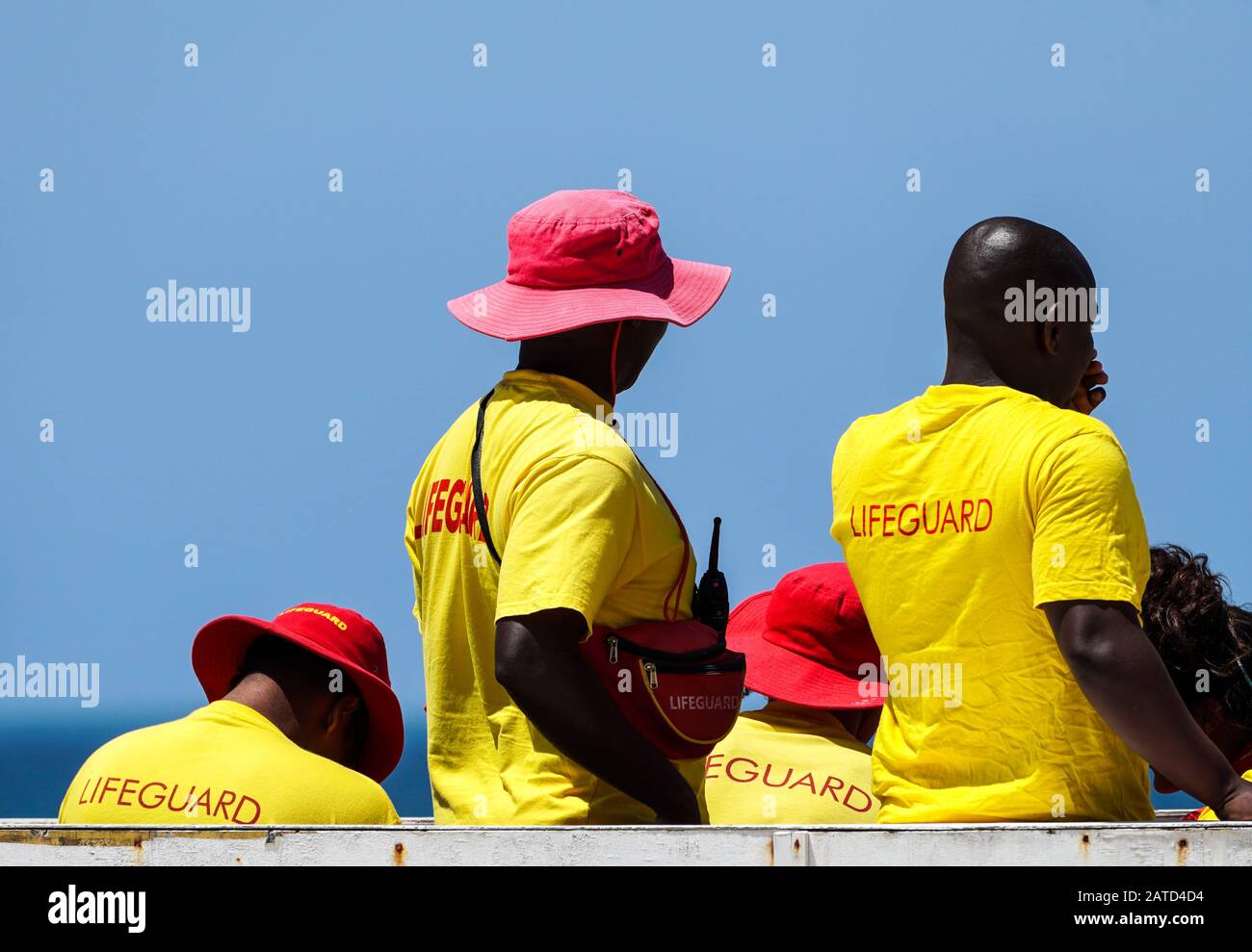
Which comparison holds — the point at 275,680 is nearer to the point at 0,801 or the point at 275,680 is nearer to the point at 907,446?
the point at 907,446

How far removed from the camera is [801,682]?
5887 mm

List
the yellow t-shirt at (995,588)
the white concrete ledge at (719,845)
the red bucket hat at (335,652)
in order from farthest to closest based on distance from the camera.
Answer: the red bucket hat at (335,652) < the yellow t-shirt at (995,588) < the white concrete ledge at (719,845)

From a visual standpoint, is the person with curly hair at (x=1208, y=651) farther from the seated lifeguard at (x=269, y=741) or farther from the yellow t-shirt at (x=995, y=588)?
the seated lifeguard at (x=269, y=741)

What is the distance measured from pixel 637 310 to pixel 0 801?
67623mm

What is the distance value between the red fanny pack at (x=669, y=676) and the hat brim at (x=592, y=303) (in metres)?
0.34

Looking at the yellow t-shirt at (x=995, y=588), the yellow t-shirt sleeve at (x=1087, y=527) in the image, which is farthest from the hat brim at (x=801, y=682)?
the yellow t-shirt sleeve at (x=1087, y=527)

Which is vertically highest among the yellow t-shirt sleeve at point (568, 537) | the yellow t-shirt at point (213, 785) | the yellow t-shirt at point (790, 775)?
the yellow t-shirt sleeve at point (568, 537)

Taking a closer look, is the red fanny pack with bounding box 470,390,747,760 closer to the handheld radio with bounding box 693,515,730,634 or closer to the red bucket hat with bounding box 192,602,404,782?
the handheld radio with bounding box 693,515,730,634

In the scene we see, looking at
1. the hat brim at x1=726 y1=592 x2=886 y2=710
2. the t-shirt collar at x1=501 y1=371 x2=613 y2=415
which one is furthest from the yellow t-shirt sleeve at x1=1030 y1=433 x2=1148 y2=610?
the hat brim at x1=726 y1=592 x2=886 y2=710

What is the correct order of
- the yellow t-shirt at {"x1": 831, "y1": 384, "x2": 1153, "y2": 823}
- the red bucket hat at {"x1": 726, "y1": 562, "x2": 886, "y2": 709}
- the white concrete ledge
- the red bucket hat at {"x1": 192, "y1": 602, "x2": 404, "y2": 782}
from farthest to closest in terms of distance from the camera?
the red bucket hat at {"x1": 726, "y1": 562, "x2": 886, "y2": 709} < the red bucket hat at {"x1": 192, "y1": 602, "x2": 404, "y2": 782} < the yellow t-shirt at {"x1": 831, "y1": 384, "x2": 1153, "y2": 823} < the white concrete ledge

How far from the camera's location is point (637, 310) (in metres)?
4.27

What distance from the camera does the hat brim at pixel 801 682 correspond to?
19.3 ft

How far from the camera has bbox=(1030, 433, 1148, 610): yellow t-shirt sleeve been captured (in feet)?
Answer: 12.7

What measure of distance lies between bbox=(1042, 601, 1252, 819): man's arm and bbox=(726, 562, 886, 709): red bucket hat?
6.23 feet
